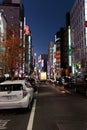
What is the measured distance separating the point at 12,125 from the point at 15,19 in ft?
424

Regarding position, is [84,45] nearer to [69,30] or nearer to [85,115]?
[69,30]

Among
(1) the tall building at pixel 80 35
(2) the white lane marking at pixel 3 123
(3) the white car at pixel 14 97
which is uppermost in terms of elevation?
(1) the tall building at pixel 80 35

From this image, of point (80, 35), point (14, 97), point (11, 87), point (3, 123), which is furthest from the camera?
point (80, 35)

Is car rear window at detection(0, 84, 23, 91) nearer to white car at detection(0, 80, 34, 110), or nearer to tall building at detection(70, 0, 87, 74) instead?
white car at detection(0, 80, 34, 110)

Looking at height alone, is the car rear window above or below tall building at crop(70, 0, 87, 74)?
below

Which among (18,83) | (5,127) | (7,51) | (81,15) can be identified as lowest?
(5,127)

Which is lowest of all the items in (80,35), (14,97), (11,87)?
(14,97)

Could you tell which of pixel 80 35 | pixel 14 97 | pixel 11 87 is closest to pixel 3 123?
pixel 14 97

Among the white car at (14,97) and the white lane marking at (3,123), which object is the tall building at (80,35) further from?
the white lane marking at (3,123)

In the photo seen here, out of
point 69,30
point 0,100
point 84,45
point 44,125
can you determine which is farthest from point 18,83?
point 69,30

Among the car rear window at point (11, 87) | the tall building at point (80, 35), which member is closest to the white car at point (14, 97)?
the car rear window at point (11, 87)

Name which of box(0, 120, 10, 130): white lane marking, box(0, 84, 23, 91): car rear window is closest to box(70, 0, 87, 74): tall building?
box(0, 84, 23, 91): car rear window

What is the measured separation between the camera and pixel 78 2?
107688 mm

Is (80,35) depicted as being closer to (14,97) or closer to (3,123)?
(14,97)
